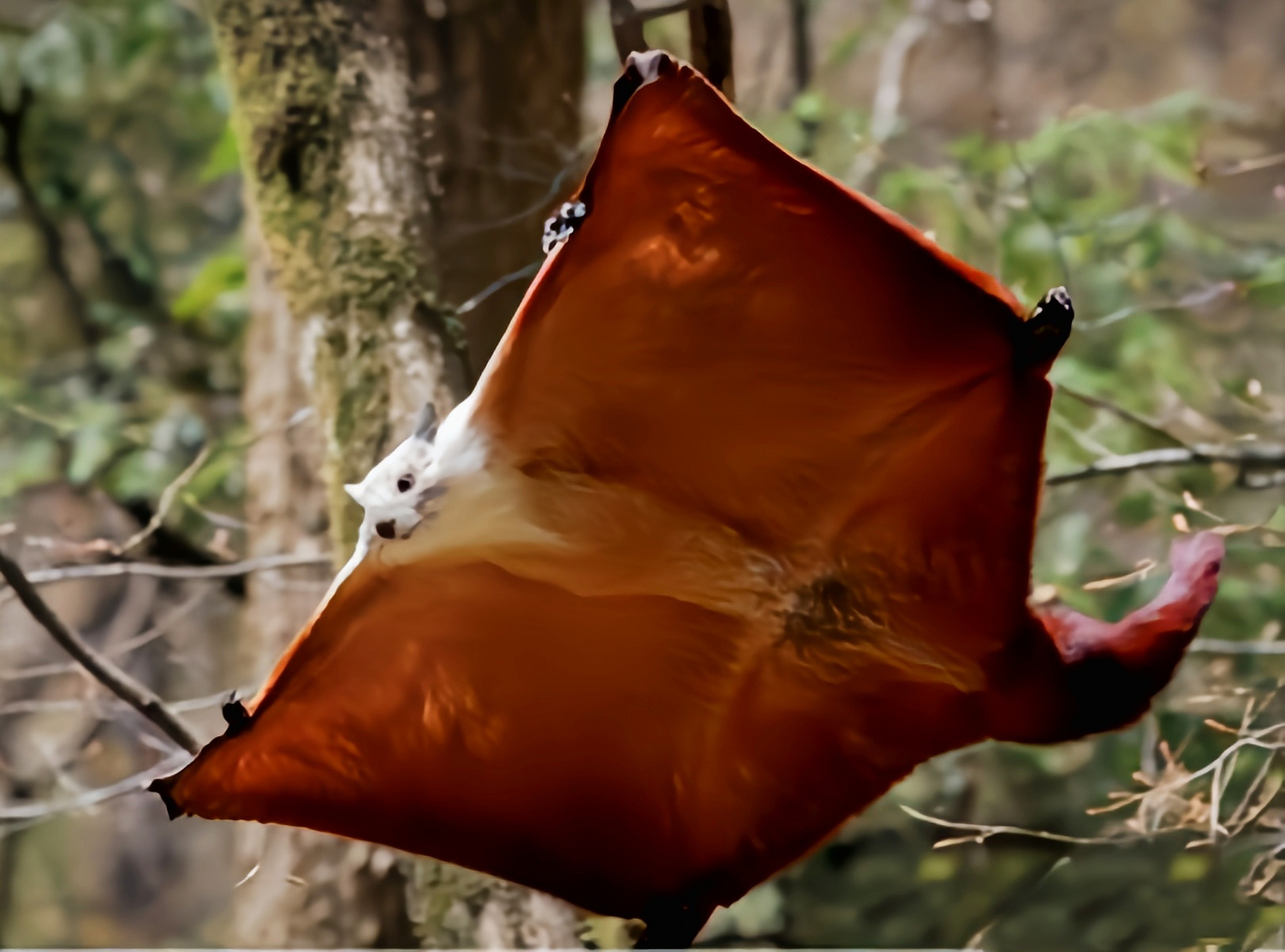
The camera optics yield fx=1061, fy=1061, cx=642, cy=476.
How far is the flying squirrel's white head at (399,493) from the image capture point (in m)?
0.45

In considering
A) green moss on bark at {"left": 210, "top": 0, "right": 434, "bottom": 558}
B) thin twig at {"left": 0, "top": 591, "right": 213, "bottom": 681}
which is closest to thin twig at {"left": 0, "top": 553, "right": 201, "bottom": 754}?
thin twig at {"left": 0, "top": 591, "right": 213, "bottom": 681}

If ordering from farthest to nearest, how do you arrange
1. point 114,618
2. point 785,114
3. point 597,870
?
point 114,618
point 785,114
point 597,870

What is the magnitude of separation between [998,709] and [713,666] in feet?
0.47

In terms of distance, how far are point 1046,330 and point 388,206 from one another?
18.3 inches

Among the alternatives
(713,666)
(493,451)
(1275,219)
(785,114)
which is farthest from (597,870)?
(1275,219)

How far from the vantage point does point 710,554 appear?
513 millimetres

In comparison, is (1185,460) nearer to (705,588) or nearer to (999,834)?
(999,834)

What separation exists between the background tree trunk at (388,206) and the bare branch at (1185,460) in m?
0.43

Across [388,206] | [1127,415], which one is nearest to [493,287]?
[388,206]

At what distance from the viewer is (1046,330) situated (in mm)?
428

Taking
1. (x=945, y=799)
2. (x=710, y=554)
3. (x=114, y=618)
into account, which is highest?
(x=710, y=554)

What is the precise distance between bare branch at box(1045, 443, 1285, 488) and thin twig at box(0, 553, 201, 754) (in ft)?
2.09

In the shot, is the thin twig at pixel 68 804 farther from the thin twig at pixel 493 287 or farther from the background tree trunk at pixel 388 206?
the thin twig at pixel 493 287

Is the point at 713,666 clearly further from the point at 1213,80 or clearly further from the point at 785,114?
the point at 1213,80
